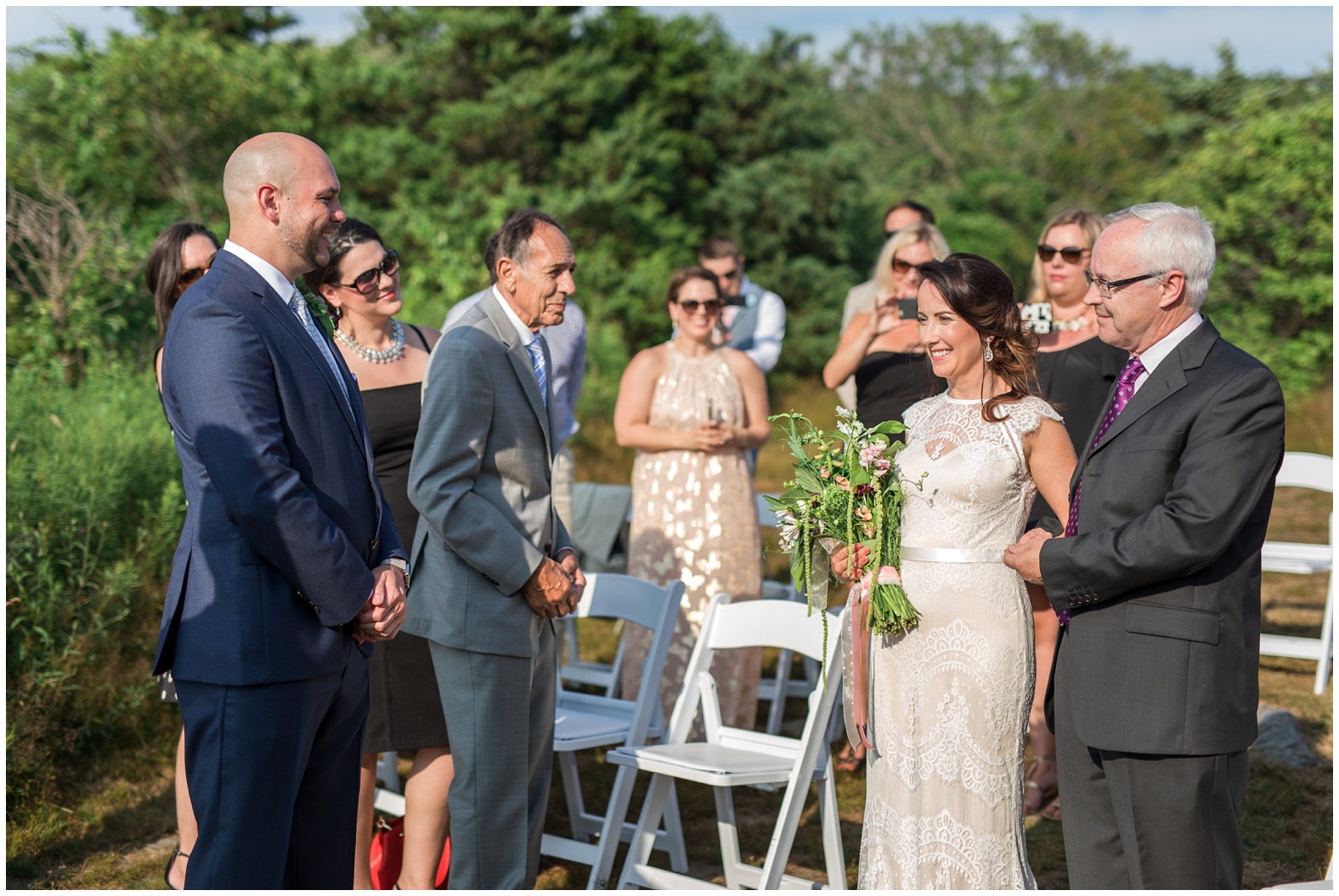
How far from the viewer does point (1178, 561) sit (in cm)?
295

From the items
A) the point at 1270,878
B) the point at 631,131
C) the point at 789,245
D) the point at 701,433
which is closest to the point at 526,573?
the point at 701,433

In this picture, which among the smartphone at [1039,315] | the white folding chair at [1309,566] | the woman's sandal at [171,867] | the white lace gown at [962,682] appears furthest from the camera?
the white folding chair at [1309,566]

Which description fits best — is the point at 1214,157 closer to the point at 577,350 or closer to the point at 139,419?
the point at 577,350

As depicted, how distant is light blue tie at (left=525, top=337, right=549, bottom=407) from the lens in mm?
3916

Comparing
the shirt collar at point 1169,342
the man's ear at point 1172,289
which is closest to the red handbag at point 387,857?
the shirt collar at point 1169,342

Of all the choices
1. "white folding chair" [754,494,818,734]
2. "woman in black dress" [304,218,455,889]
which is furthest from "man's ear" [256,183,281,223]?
"white folding chair" [754,494,818,734]

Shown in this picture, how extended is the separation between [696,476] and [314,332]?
10.6 feet

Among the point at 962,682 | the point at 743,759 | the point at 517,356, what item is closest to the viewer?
the point at 962,682

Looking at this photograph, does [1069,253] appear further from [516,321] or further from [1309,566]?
[1309,566]

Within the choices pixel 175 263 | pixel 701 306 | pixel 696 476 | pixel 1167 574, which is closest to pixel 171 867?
pixel 175 263

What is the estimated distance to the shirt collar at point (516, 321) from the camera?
3865mm

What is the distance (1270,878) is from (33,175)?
11.8m

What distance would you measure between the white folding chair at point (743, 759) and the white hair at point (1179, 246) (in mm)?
1822

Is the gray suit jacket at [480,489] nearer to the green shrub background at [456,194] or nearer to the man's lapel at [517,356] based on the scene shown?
the man's lapel at [517,356]
